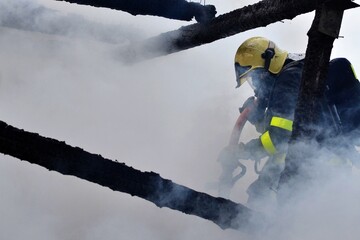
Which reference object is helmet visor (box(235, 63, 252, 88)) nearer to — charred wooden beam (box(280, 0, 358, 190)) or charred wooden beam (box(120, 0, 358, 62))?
charred wooden beam (box(120, 0, 358, 62))

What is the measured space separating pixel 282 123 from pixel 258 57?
1017 mm

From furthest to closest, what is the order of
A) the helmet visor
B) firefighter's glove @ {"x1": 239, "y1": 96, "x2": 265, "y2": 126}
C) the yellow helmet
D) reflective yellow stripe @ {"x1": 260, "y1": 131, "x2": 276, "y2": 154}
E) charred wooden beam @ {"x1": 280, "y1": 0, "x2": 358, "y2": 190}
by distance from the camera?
firefighter's glove @ {"x1": 239, "y1": 96, "x2": 265, "y2": 126}, the helmet visor, the yellow helmet, reflective yellow stripe @ {"x1": 260, "y1": 131, "x2": 276, "y2": 154}, charred wooden beam @ {"x1": 280, "y1": 0, "x2": 358, "y2": 190}

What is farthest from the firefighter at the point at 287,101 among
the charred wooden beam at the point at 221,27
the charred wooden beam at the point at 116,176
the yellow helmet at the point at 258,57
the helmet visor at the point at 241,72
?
the charred wooden beam at the point at 116,176

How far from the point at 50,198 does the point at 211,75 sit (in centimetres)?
327

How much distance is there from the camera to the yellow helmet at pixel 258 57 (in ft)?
16.7

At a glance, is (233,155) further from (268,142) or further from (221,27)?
(221,27)

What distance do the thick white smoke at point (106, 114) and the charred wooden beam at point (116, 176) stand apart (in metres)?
0.78

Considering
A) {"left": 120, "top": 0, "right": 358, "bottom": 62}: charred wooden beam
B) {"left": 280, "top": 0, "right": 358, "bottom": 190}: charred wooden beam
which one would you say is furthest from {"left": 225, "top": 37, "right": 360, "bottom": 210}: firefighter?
{"left": 280, "top": 0, "right": 358, "bottom": 190}: charred wooden beam

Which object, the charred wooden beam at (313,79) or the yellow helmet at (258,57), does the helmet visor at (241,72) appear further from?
the charred wooden beam at (313,79)

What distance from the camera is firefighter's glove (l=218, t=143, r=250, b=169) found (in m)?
5.40

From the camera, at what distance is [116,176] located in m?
3.22

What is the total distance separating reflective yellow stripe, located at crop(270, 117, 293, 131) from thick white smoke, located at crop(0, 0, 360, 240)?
63 centimetres

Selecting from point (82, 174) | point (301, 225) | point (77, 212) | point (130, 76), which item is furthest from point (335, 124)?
point (130, 76)

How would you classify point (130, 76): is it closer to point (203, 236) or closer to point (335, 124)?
point (203, 236)
